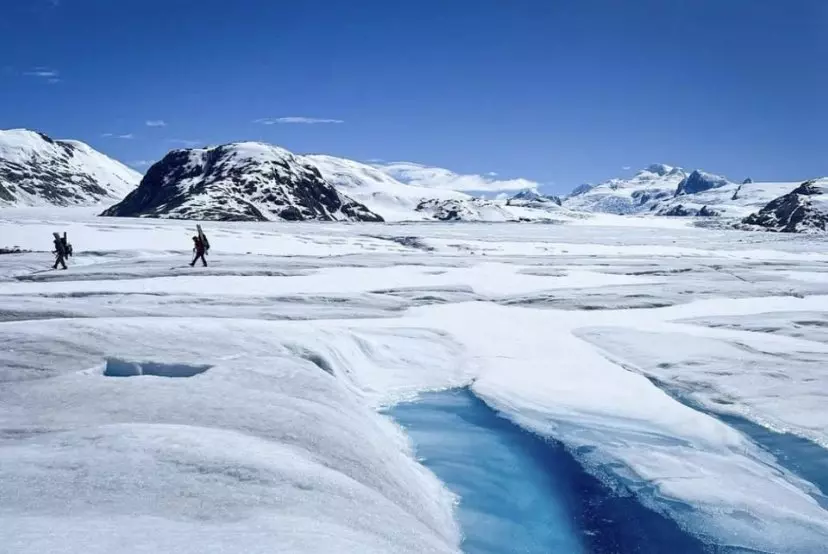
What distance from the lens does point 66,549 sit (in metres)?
4.61

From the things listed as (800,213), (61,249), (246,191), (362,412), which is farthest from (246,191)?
(362,412)

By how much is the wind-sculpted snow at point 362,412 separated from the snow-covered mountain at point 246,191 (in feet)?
374

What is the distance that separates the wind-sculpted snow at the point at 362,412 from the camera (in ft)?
19.4

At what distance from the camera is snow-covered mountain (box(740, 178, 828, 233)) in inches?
5566

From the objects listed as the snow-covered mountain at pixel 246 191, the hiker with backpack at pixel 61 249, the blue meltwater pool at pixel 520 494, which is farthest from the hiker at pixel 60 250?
the snow-covered mountain at pixel 246 191

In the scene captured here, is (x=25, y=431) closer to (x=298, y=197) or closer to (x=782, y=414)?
(x=782, y=414)

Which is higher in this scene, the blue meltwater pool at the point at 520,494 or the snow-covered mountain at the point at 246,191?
the snow-covered mountain at the point at 246,191

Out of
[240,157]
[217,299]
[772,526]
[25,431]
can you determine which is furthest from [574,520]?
[240,157]

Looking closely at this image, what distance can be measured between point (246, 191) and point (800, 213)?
14451cm

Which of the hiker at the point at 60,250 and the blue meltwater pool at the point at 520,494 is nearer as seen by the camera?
the blue meltwater pool at the point at 520,494

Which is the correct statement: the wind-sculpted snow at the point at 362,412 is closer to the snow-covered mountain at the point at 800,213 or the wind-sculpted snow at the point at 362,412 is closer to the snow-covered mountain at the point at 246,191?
the snow-covered mountain at the point at 246,191

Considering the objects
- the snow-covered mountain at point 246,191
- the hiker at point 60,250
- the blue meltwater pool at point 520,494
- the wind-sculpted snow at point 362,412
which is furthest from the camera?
the snow-covered mountain at point 246,191

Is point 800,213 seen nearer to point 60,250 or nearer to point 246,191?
point 246,191

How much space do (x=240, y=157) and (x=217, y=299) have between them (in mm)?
177955
